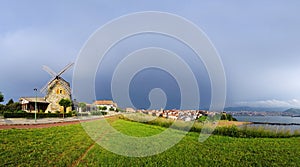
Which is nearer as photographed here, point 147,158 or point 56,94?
point 147,158

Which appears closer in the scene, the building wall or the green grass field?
the green grass field

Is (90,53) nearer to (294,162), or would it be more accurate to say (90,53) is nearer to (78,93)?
(78,93)

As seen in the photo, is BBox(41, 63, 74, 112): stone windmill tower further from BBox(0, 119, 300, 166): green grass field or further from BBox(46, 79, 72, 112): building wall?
BBox(0, 119, 300, 166): green grass field

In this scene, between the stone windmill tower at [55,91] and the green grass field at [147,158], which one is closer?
the green grass field at [147,158]

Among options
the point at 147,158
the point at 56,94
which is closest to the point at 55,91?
the point at 56,94

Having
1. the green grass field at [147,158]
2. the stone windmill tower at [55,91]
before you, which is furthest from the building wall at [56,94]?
the green grass field at [147,158]

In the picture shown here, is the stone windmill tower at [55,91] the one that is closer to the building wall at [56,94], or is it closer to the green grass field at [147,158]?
the building wall at [56,94]

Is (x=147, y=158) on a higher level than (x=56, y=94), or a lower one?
lower

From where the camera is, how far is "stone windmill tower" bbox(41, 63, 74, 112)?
44.6 meters

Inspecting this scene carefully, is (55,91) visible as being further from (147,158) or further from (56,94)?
(147,158)

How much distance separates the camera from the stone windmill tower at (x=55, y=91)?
44562 millimetres

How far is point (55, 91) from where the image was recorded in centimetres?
4538

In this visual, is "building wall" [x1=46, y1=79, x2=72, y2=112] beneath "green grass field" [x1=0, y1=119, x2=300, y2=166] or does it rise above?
above

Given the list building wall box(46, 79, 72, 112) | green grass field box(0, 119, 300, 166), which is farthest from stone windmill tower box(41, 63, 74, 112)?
green grass field box(0, 119, 300, 166)
